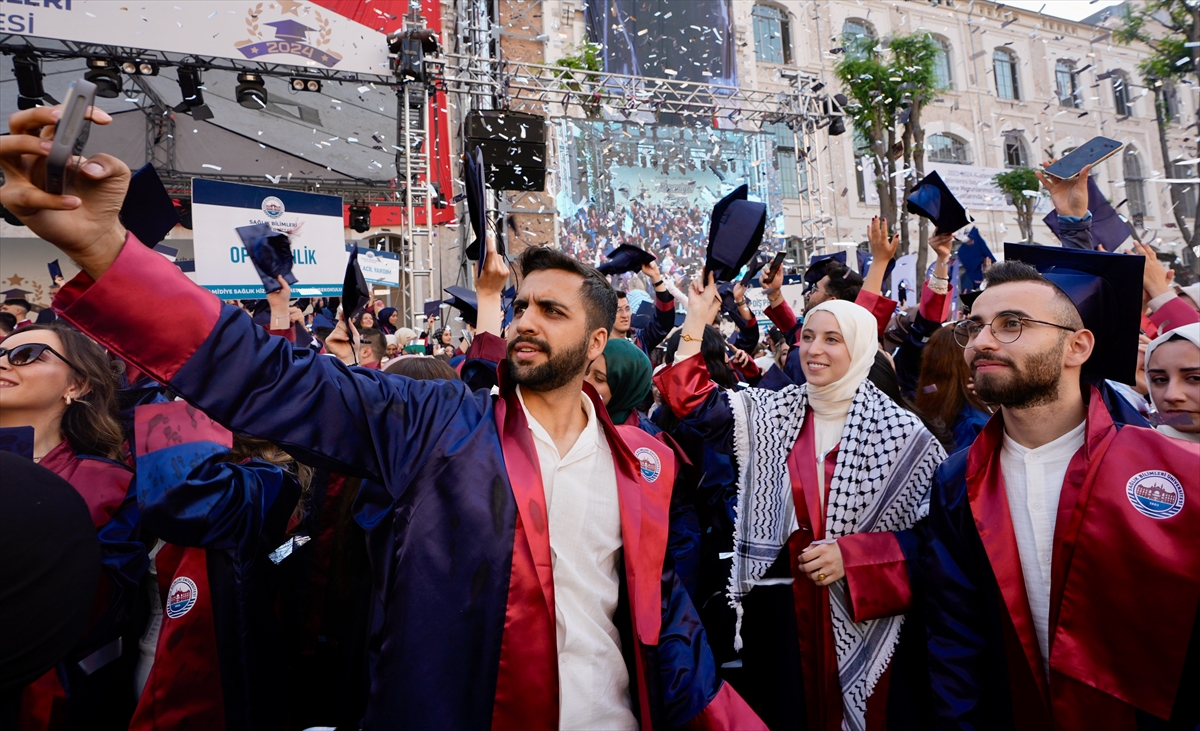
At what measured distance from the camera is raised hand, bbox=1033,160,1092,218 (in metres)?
3.00

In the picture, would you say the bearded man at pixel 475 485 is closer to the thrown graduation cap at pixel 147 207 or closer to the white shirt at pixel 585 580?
the white shirt at pixel 585 580

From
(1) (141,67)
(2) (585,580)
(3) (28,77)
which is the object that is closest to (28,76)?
(3) (28,77)

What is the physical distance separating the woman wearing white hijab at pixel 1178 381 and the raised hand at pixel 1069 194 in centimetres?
91

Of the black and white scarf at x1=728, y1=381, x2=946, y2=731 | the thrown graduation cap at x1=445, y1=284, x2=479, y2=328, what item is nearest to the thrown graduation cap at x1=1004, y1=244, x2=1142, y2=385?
the black and white scarf at x1=728, y1=381, x2=946, y2=731

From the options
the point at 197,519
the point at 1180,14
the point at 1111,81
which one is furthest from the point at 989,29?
the point at 197,519

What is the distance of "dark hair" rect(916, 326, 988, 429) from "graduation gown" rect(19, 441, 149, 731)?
317 cm

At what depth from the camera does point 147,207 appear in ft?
5.90

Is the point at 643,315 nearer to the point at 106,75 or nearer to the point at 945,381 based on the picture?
the point at 945,381

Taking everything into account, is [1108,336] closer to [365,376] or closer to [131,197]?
[365,376]

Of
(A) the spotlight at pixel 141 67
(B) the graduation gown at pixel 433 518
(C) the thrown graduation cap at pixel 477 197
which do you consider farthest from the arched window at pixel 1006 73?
(B) the graduation gown at pixel 433 518

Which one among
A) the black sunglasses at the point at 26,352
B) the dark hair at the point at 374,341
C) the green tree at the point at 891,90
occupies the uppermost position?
the green tree at the point at 891,90

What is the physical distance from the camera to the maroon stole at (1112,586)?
1655 millimetres

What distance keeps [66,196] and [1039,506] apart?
7.80 feet

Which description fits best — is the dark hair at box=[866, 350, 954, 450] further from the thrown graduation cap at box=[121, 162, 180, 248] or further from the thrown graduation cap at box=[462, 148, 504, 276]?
the thrown graduation cap at box=[121, 162, 180, 248]
